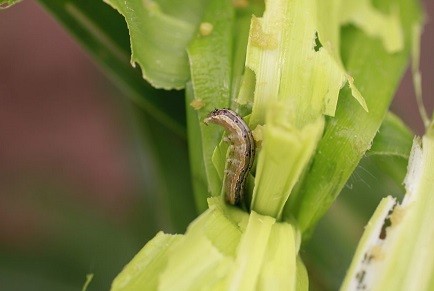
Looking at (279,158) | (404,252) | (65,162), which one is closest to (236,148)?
(279,158)

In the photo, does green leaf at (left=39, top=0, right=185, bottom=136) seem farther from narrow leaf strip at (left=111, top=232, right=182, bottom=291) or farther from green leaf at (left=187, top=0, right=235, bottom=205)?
narrow leaf strip at (left=111, top=232, right=182, bottom=291)

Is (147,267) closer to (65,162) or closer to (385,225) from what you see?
(385,225)

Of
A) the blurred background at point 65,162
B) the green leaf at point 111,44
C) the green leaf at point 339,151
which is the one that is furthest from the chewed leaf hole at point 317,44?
the blurred background at point 65,162

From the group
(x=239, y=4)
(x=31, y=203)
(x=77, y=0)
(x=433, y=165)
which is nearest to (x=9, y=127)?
(x=31, y=203)

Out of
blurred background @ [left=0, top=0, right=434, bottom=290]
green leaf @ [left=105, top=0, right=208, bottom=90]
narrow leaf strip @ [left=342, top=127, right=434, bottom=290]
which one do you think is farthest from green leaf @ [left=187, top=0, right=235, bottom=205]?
blurred background @ [left=0, top=0, right=434, bottom=290]

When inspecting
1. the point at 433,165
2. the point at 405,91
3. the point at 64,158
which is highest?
the point at 433,165

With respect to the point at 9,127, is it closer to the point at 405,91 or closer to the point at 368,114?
the point at 405,91
